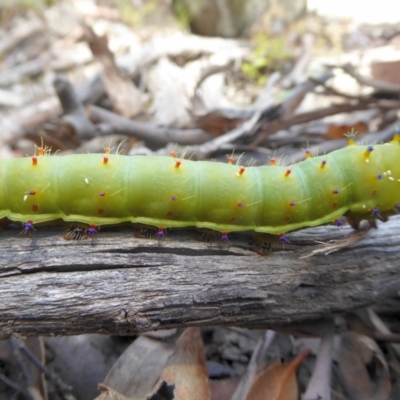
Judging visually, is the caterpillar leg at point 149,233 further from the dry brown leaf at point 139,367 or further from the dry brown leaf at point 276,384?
the dry brown leaf at point 276,384

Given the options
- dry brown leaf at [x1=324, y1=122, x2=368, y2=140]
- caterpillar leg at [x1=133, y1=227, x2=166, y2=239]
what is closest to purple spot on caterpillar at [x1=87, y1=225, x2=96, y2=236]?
caterpillar leg at [x1=133, y1=227, x2=166, y2=239]

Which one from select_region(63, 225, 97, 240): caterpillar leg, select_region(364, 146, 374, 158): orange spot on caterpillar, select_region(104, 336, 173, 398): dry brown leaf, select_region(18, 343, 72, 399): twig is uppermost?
select_region(364, 146, 374, 158): orange spot on caterpillar

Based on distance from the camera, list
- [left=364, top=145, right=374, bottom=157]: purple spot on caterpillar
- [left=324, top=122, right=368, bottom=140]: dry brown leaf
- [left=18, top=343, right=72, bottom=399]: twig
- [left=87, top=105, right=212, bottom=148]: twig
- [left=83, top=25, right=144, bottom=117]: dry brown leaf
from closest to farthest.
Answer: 1. [left=18, top=343, right=72, bottom=399]: twig
2. [left=364, top=145, right=374, bottom=157]: purple spot on caterpillar
3. [left=87, top=105, right=212, bottom=148]: twig
4. [left=324, top=122, right=368, bottom=140]: dry brown leaf
5. [left=83, top=25, right=144, bottom=117]: dry brown leaf

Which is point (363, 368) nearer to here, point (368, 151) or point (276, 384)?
point (276, 384)

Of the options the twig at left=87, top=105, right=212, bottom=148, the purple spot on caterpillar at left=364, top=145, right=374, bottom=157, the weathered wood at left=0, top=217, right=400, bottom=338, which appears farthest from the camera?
the twig at left=87, top=105, right=212, bottom=148

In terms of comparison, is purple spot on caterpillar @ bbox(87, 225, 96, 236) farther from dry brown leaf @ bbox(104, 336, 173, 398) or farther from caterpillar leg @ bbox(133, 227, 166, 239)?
dry brown leaf @ bbox(104, 336, 173, 398)

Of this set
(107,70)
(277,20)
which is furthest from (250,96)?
(277,20)
